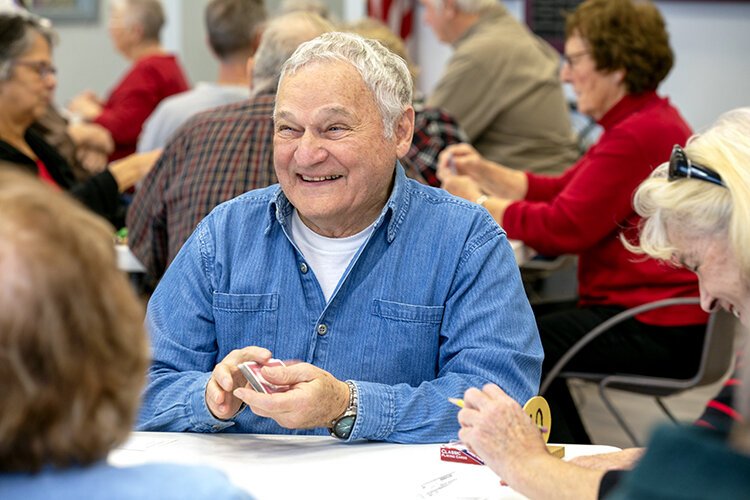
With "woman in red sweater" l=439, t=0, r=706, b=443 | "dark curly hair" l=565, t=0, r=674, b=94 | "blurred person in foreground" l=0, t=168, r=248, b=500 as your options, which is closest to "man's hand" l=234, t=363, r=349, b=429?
"blurred person in foreground" l=0, t=168, r=248, b=500

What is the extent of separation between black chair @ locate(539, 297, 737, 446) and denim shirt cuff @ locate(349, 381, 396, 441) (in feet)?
5.34

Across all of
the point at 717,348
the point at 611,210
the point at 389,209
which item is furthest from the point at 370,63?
the point at 717,348

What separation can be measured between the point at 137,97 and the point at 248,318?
4281 millimetres

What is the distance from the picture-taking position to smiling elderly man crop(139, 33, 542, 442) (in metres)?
2.01

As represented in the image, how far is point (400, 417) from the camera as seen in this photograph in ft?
6.18

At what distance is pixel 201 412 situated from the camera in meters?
1.89

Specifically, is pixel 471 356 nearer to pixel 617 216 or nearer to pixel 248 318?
pixel 248 318

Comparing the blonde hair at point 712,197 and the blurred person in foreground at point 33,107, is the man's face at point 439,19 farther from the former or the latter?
the blonde hair at point 712,197

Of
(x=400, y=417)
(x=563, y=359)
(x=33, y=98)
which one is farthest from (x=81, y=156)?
(x=400, y=417)

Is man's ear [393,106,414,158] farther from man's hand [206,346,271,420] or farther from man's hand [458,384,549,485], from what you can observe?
man's hand [458,384,549,485]

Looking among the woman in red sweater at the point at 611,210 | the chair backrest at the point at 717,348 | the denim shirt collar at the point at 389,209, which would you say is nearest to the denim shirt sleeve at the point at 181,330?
the denim shirt collar at the point at 389,209

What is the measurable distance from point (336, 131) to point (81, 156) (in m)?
3.35

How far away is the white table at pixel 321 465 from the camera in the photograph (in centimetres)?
163

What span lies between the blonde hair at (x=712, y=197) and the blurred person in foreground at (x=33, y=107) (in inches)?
93.9
